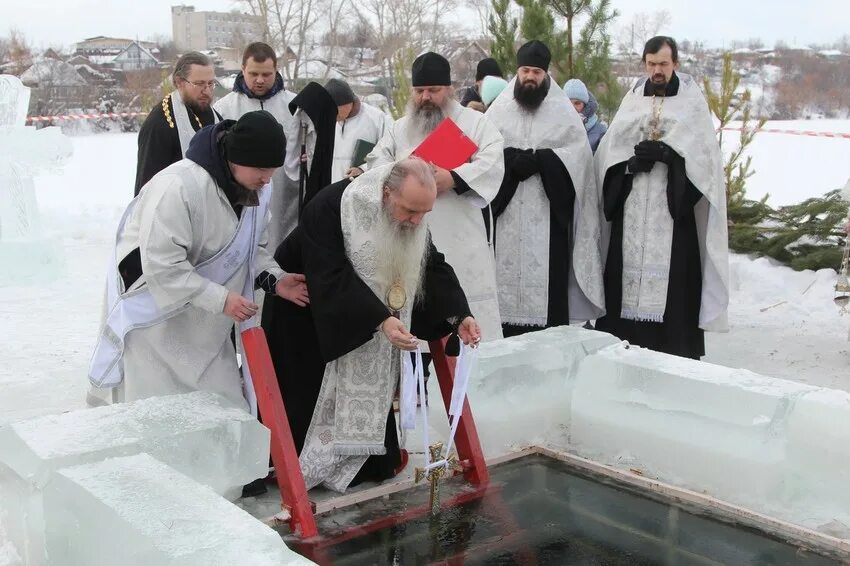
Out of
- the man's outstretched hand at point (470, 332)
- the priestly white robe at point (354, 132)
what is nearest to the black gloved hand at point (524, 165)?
the priestly white robe at point (354, 132)

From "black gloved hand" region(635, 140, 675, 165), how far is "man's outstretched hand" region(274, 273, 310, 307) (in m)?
2.34

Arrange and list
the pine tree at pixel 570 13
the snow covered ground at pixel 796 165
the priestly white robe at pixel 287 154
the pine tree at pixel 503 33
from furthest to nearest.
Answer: the snow covered ground at pixel 796 165 < the pine tree at pixel 503 33 < the pine tree at pixel 570 13 < the priestly white robe at pixel 287 154

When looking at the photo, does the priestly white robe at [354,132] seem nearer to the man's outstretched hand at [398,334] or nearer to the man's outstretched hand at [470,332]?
the man's outstretched hand at [470,332]

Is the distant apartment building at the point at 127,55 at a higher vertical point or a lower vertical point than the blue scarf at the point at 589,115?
higher

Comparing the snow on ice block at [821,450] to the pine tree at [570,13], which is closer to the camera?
the snow on ice block at [821,450]

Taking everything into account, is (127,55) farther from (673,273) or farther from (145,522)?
(145,522)

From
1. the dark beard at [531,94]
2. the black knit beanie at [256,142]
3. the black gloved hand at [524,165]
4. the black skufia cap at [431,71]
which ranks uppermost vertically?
the black skufia cap at [431,71]

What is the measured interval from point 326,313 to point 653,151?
2426 mm

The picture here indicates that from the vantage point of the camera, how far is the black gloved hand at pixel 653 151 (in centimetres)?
534

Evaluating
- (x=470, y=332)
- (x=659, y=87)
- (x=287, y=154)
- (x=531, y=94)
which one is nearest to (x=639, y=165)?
(x=659, y=87)

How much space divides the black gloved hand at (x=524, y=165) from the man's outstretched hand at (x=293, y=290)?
80.9 inches

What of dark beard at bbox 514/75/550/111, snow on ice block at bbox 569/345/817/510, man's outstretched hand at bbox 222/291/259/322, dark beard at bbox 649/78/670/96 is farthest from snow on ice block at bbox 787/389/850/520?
dark beard at bbox 514/75/550/111

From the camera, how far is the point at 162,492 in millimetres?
2623

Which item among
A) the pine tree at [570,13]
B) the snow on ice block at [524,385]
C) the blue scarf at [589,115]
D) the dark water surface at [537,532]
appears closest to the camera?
the dark water surface at [537,532]
